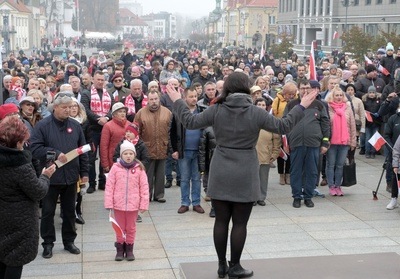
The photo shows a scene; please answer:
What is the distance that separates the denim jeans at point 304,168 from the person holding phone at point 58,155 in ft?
11.9

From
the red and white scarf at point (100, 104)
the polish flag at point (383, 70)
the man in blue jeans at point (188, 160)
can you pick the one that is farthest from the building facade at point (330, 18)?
the man in blue jeans at point (188, 160)

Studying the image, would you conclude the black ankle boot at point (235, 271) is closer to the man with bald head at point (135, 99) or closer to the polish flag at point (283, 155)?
the polish flag at point (283, 155)

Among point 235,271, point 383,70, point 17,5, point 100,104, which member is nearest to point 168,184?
point 100,104

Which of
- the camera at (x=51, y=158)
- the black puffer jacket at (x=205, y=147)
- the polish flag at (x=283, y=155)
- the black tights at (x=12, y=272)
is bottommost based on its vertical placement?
the black tights at (x=12, y=272)

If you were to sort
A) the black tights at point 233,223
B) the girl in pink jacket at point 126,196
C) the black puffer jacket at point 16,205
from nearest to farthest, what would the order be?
1. the black puffer jacket at point 16,205
2. the black tights at point 233,223
3. the girl in pink jacket at point 126,196

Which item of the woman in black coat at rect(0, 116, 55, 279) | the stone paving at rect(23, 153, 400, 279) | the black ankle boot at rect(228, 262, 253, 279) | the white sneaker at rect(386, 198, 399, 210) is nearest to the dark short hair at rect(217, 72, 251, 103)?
the black ankle boot at rect(228, 262, 253, 279)

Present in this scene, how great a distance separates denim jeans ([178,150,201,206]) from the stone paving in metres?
0.24

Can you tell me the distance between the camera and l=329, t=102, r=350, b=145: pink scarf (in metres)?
11.6

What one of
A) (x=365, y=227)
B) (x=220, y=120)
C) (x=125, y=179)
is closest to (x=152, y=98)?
(x=125, y=179)

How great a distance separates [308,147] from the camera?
431 inches

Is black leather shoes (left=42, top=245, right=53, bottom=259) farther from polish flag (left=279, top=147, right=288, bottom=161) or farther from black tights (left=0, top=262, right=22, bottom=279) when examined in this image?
polish flag (left=279, top=147, right=288, bottom=161)

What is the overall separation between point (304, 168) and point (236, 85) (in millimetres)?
4842

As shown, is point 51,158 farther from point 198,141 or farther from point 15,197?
point 198,141

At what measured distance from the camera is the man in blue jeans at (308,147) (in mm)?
10898
